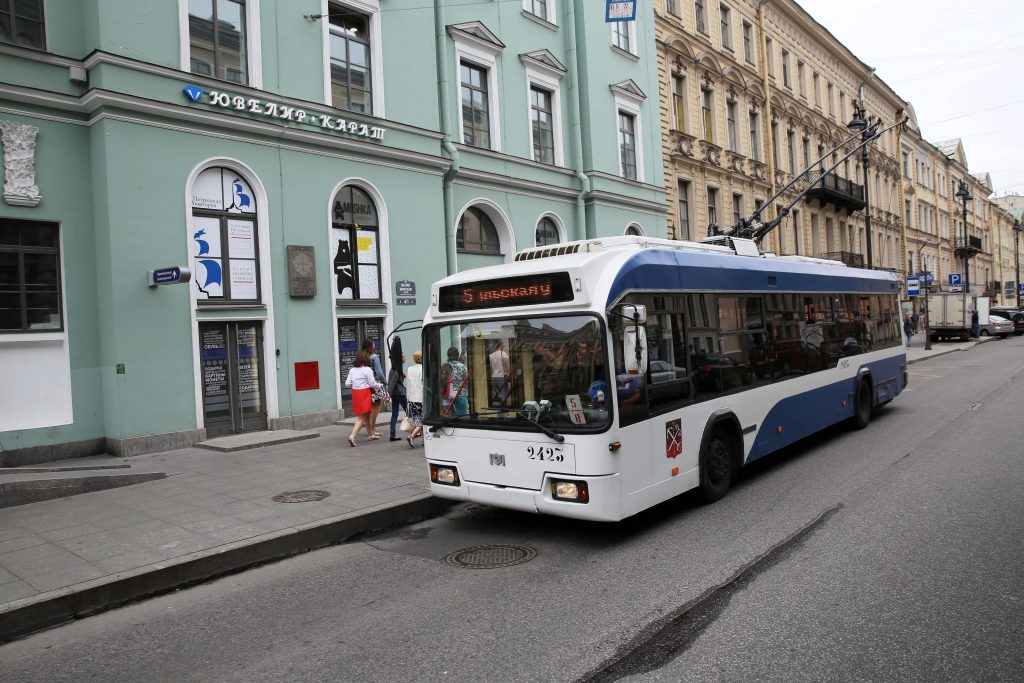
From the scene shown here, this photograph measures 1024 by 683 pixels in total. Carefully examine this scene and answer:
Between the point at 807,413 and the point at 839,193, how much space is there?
97.3ft

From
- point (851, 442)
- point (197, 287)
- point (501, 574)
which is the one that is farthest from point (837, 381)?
point (197, 287)

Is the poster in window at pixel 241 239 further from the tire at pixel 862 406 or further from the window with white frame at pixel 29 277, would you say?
the tire at pixel 862 406

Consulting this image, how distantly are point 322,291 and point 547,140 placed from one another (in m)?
9.29

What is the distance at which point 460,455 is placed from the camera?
22.5 ft

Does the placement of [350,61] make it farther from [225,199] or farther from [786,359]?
[786,359]

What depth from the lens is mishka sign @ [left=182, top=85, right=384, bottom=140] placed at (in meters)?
12.2

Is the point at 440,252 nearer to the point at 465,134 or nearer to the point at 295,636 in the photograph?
the point at 465,134

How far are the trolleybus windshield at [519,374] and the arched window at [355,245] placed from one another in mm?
7922

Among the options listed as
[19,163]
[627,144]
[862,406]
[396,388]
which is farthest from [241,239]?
[627,144]

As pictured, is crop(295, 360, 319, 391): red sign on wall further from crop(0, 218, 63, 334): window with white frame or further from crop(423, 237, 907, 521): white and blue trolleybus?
crop(423, 237, 907, 521): white and blue trolleybus

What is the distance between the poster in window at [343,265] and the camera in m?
14.5

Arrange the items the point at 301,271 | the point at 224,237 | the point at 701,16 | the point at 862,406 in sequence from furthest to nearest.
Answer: the point at 701,16, the point at 301,271, the point at 224,237, the point at 862,406

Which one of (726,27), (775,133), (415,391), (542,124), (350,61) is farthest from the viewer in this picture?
(775,133)

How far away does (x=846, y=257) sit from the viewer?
120ft
